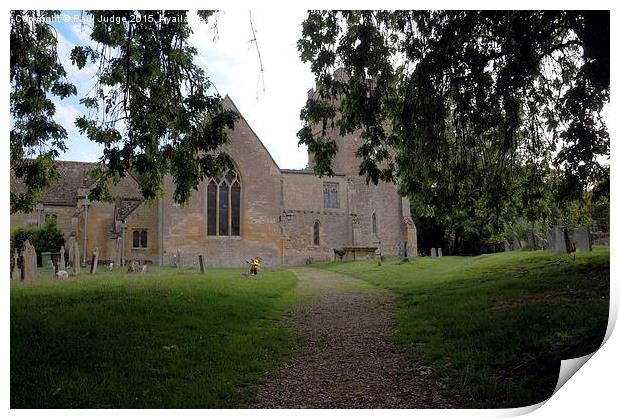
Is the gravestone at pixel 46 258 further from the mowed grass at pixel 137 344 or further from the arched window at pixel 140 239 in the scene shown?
the arched window at pixel 140 239

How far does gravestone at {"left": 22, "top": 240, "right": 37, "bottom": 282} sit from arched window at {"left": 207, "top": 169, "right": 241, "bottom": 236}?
10.9 ft

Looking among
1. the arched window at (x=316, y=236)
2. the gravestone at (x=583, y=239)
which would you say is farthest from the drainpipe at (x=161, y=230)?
the arched window at (x=316, y=236)

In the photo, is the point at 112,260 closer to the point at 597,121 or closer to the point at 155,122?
the point at 155,122

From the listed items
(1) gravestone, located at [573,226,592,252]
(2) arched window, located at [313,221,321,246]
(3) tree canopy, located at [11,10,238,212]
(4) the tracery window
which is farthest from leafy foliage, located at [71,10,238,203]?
(4) the tracery window

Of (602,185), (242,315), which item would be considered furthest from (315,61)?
(602,185)

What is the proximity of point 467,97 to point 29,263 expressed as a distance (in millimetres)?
5464

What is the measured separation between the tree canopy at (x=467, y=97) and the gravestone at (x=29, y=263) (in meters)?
3.44

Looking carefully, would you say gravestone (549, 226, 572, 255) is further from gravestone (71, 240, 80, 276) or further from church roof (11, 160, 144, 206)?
gravestone (71, 240, 80, 276)

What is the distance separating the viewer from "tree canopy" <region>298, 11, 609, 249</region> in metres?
5.07

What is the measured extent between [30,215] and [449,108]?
5280 millimetres

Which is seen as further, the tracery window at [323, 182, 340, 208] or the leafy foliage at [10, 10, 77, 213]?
the tracery window at [323, 182, 340, 208]

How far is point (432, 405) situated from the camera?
3.56 m

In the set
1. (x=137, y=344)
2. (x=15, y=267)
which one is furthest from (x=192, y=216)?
(x=137, y=344)

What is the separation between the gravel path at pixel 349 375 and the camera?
3.70 metres
